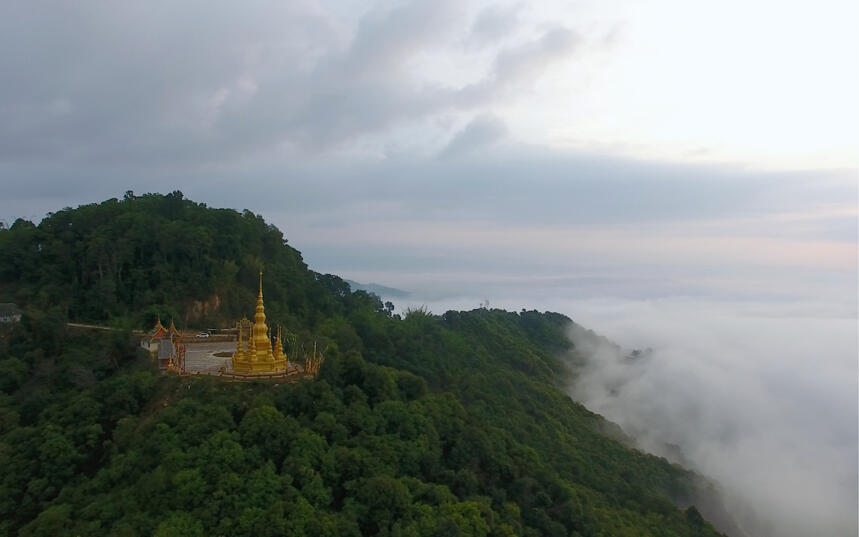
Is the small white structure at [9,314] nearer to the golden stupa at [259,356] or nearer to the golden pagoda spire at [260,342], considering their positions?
the golden stupa at [259,356]

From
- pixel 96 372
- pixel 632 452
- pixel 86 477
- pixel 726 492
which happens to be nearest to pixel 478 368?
pixel 632 452

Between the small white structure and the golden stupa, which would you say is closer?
the golden stupa

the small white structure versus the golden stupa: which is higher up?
the small white structure

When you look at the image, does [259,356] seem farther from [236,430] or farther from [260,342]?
[236,430]

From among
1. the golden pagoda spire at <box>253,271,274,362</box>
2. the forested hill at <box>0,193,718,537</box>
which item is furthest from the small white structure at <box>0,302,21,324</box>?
the golden pagoda spire at <box>253,271,274,362</box>

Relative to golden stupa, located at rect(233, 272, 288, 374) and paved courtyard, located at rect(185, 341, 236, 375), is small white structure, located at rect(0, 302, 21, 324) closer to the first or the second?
paved courtyard, located at rect(185, 341, 236, 375)

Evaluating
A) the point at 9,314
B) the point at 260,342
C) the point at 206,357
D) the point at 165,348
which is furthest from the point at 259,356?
the point at 9,314

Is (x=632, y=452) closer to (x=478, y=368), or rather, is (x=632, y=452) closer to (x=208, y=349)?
(x=478, y=368)

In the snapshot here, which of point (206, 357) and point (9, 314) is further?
point (9, 314)
